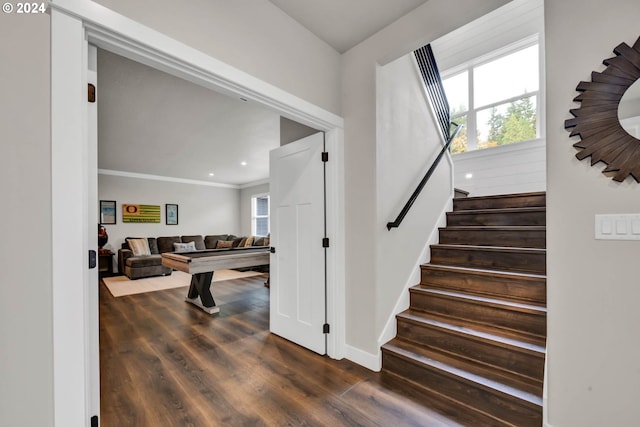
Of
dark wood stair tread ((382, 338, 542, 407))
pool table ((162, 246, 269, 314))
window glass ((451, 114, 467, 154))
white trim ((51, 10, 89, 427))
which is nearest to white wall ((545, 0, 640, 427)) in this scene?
dark wood stair tread ((382, 338, 542, 407))

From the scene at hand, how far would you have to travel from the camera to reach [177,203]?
7.95m

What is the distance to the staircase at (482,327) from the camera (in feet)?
5.46

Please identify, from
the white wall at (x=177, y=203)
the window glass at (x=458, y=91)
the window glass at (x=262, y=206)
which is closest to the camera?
the window glass at (x=458, y=91)

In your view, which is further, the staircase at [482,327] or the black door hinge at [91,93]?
the staircase at [482,327]

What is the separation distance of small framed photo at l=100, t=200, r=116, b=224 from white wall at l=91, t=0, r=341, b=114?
6.84m

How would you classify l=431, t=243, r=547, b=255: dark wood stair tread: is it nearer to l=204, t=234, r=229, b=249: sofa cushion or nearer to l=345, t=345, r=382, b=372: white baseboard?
l=345, t=345, r=382, b=372: white baseboard

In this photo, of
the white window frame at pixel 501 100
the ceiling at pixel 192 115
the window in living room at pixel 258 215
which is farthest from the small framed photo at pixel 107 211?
the white window frame at pixel 501 100

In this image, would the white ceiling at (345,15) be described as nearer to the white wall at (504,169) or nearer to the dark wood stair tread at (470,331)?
the dark wood stair tread at (470,331)

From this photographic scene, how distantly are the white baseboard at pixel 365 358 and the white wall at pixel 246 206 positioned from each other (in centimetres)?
692

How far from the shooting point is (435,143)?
3234mm

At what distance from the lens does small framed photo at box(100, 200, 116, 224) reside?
21.8ft

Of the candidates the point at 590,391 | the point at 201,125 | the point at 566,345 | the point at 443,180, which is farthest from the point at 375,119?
the point at 201,125

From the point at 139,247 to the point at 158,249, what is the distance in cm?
74

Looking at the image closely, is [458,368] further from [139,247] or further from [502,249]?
[139,247]
